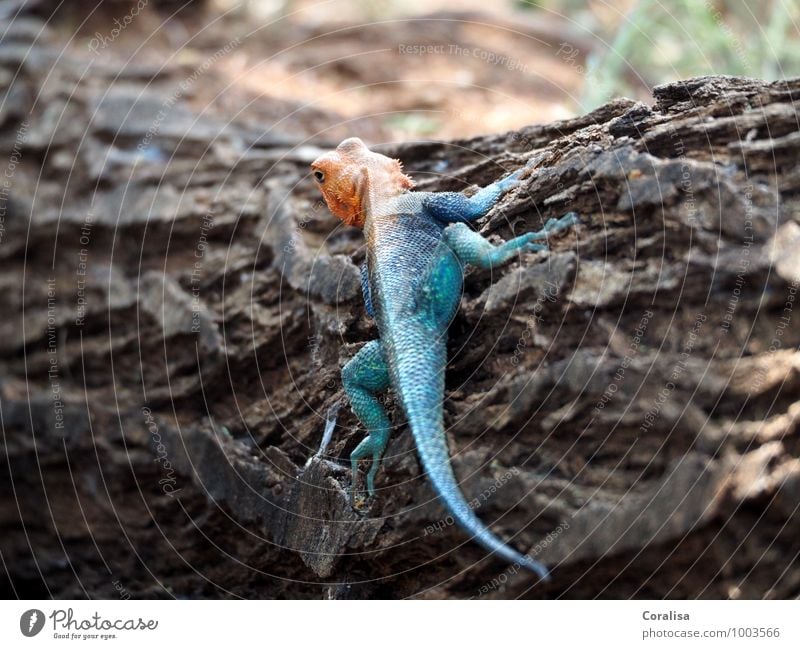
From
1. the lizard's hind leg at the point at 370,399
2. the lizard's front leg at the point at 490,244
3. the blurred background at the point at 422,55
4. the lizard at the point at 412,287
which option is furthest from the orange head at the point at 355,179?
the blurred background at the point at 422,55

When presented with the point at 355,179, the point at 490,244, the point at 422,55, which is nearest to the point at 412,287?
the point at 490,244

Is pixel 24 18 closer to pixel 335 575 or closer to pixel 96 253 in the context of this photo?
pixel 96 253

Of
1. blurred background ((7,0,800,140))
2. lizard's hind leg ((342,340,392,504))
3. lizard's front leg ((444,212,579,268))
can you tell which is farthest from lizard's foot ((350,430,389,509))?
blurred background ((7,0,800,140))

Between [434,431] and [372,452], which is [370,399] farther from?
[434,431]

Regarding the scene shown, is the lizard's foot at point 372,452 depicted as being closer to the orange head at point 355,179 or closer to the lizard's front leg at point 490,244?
the lizard's front leg at point 490,244

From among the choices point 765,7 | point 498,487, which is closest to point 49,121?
point 498,487

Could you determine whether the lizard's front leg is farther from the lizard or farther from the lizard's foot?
the lizard's foot
